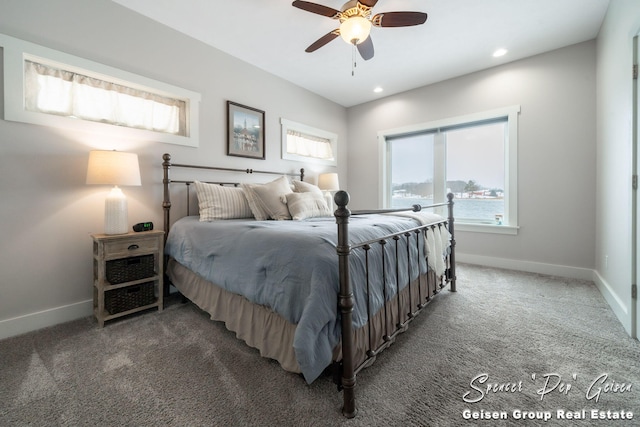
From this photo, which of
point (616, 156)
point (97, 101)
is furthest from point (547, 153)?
point (97, 101)

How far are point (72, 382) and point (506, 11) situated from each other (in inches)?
169

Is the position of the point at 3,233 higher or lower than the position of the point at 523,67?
lower

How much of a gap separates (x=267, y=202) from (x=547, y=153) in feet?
11.2

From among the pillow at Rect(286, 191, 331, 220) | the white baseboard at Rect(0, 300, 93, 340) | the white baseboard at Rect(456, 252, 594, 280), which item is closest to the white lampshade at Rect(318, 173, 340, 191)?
the pillow at Rect(286, 191, 331, 220)

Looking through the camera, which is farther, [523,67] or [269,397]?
[523,67]

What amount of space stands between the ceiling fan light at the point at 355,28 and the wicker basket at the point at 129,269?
2461 millimetres

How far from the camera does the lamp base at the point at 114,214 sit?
6.62 feet

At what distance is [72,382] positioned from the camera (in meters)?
1.36

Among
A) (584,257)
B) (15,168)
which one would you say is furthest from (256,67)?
(584,257)

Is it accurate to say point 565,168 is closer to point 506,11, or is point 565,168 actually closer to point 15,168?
point 506,11

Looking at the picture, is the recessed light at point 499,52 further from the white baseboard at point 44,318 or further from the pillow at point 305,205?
the white baseboard at point 44,318

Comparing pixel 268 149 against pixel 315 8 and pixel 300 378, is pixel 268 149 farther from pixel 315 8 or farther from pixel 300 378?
pixel 300 378

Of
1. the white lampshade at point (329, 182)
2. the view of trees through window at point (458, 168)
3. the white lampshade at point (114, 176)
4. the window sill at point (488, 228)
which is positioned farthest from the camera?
the white lampshade at point (329, 182)

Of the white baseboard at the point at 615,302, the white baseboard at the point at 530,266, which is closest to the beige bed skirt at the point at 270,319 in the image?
the white baseboard at the point at 615,302
